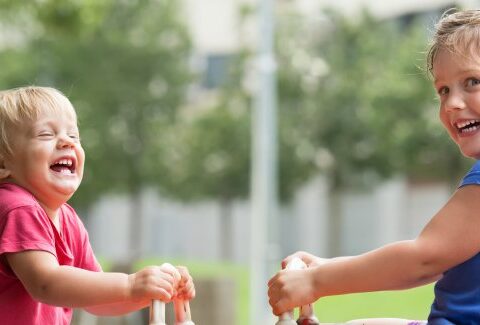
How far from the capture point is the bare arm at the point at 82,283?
1.32 metres

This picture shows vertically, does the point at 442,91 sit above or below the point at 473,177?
above

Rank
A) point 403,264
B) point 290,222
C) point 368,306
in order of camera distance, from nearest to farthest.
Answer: point 403,264, point 368,306, point 290,222

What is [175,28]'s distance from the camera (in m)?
19.8

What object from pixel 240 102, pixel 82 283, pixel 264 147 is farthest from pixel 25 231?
pixel 240 102

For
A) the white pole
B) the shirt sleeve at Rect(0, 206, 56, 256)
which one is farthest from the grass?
the shirt sleeve at Rect(0, 206, 56, 256)

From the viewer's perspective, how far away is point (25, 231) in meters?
1.44

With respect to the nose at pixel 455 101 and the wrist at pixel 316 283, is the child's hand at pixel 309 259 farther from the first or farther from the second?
the nose at pixel 455 101

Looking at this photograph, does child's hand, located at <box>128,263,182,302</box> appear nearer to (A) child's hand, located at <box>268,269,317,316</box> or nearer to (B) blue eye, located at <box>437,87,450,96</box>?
(A) child's hand, located at <box>268,269,317,316</box>

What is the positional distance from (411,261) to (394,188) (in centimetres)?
2239

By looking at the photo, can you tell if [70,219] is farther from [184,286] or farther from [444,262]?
[444,262]

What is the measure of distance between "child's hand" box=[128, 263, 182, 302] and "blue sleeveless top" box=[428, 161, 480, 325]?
14.9 inches

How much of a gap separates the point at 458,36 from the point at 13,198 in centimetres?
75

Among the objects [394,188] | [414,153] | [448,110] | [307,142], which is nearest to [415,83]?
[414,153]

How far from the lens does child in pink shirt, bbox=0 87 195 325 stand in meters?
1.37
